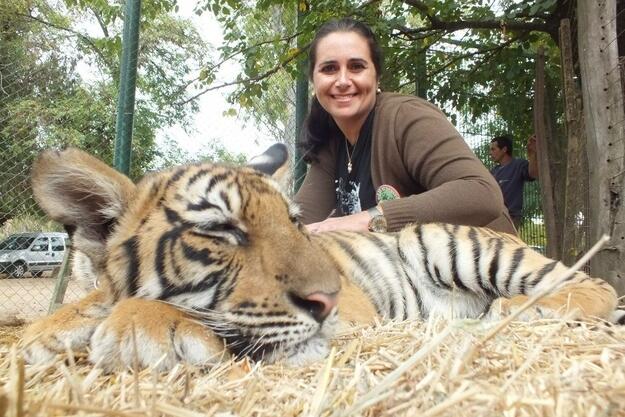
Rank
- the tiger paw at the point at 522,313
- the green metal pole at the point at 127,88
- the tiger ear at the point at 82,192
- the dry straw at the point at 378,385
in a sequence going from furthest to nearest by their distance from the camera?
the green metal pole at the point at 127,88, the tiger paw at the point at 522,313, the tiger ear at the point at 82,192, the dry straw at the point at 378,385

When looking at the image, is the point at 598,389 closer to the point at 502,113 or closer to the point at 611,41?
the point at 611,41

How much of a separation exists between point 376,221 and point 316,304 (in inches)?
51.6

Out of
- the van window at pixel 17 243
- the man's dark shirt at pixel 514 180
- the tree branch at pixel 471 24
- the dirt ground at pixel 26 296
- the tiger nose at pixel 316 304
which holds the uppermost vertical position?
the tree branch at pixel 471 24

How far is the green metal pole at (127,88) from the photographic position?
4.14 meters

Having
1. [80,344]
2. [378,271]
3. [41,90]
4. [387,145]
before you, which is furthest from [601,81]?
[41,90]

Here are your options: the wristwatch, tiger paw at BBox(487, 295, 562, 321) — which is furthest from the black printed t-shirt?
tiger paw at BBox(487, 295, 562, 321)

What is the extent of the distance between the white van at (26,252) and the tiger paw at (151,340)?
562 cm

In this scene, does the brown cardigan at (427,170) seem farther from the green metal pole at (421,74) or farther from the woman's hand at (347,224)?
the green metal pole at (421,74)

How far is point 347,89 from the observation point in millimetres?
3297

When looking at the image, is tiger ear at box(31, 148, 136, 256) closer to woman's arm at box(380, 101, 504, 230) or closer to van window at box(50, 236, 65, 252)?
woman's arm at box(380, 101, 504, 230)

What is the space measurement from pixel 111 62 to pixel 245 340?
23.7 feet

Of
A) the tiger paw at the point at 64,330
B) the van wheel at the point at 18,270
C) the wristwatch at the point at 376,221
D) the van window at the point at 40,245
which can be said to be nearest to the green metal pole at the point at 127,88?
the wristwatch at the point at 376,221

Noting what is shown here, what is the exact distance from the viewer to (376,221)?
2.71m

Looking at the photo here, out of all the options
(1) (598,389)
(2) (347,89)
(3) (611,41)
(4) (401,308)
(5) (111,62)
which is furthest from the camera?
(5) (111,62)
